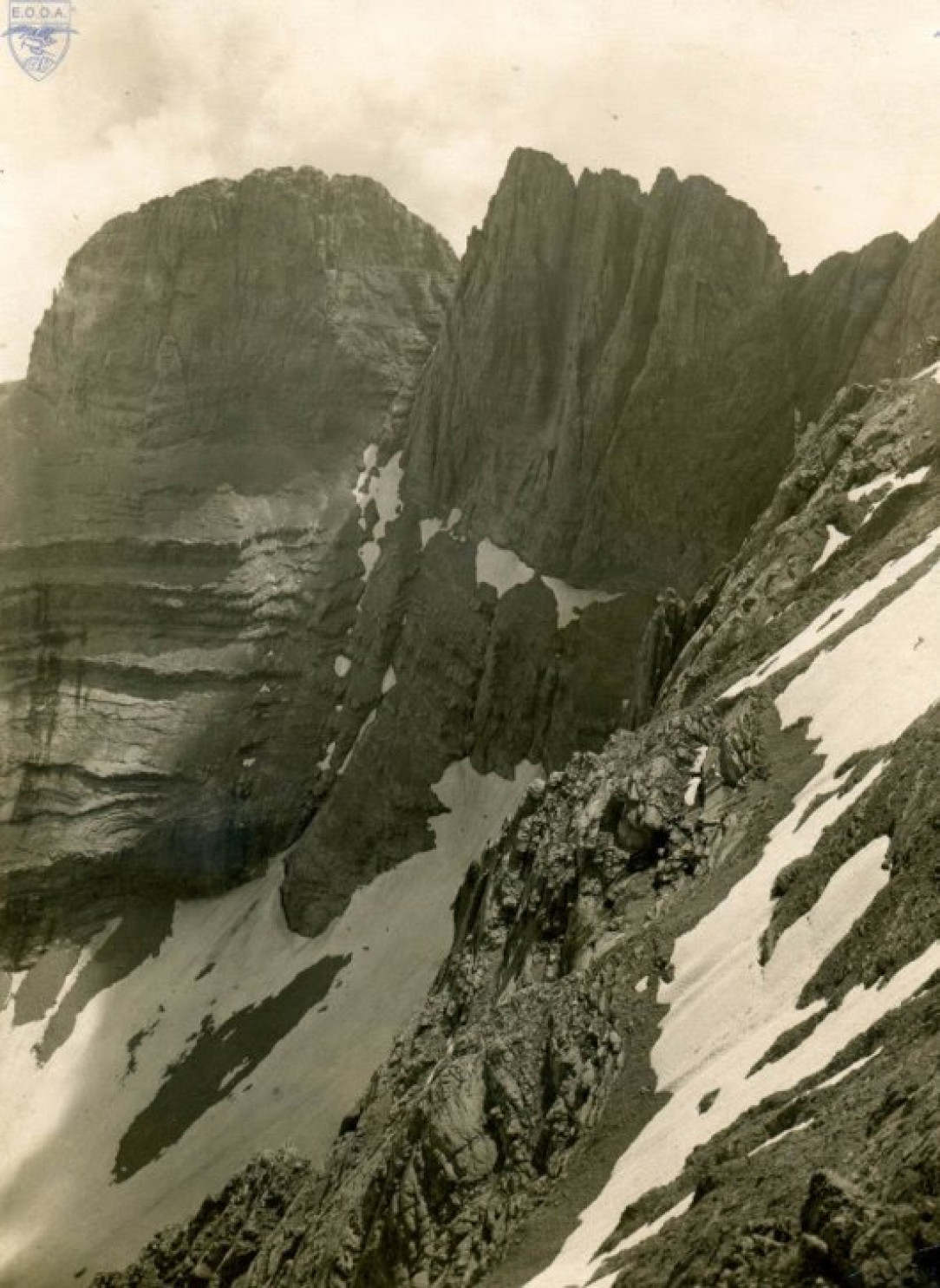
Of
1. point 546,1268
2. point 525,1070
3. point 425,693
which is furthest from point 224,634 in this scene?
point 546,1268

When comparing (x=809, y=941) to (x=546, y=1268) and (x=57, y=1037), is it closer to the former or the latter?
(x=546, y=1268)

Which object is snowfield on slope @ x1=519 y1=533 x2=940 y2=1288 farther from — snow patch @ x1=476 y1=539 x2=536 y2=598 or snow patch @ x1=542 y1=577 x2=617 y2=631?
snow patch @ x1=476 y1=539 x2=536 y2=598

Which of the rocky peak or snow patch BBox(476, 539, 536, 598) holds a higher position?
the rocky peak

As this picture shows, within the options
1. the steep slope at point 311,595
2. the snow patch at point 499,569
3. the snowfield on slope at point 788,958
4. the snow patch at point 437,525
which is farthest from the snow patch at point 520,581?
the snowfield on slope at point 788,958

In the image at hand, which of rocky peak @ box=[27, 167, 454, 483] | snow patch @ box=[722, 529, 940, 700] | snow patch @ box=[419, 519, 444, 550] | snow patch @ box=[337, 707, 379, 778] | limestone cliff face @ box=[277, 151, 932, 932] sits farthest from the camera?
rocky peak @ box=[27, 167, 454, 483]

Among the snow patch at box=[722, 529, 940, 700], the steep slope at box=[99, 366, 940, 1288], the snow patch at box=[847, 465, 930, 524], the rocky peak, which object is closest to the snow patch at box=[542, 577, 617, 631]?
the rocky peak

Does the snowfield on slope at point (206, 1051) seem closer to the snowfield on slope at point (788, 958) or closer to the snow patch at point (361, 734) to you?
the snow patch at point (361, 734)

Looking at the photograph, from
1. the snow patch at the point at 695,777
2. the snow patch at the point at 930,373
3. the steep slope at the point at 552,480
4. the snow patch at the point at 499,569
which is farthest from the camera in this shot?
the snow patch at the point at 499,569
